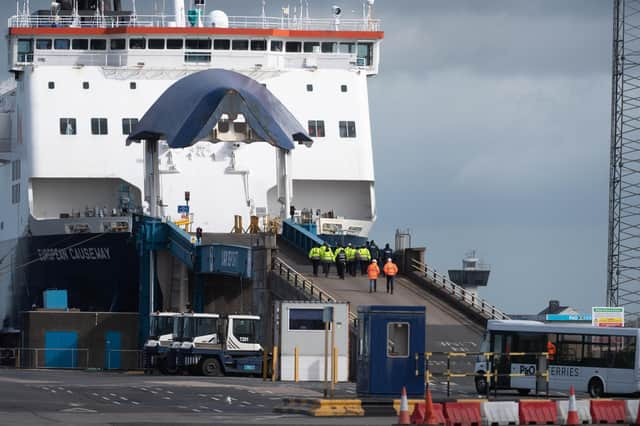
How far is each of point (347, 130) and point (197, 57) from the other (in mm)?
6033

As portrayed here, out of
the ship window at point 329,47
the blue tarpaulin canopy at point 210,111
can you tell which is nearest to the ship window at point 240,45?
the ship window at point 329,47

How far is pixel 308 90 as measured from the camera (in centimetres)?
5897

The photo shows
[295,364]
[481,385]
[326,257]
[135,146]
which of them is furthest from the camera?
[135,146]

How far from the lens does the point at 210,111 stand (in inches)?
1976

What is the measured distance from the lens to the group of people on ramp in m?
45.9

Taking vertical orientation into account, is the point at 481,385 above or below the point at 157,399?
above

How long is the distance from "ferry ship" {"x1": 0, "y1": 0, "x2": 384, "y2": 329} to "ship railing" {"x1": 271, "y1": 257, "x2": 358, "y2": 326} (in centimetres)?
904

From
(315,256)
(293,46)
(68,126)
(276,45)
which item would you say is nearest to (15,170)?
(68,126)

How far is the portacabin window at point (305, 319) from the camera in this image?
128 ft

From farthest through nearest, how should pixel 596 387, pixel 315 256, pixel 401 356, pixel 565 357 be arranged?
1. pixel 315 256
2. pixel 565 357
3. pixel 596 387
4. pixel 401 356

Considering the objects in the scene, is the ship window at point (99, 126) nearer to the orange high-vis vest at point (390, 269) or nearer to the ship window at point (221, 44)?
the ship window at point (221, 44)

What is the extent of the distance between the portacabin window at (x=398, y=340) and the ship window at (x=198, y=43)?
29.3 m

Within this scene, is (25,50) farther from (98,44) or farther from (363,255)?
(363,255)

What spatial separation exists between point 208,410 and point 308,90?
30434mm
